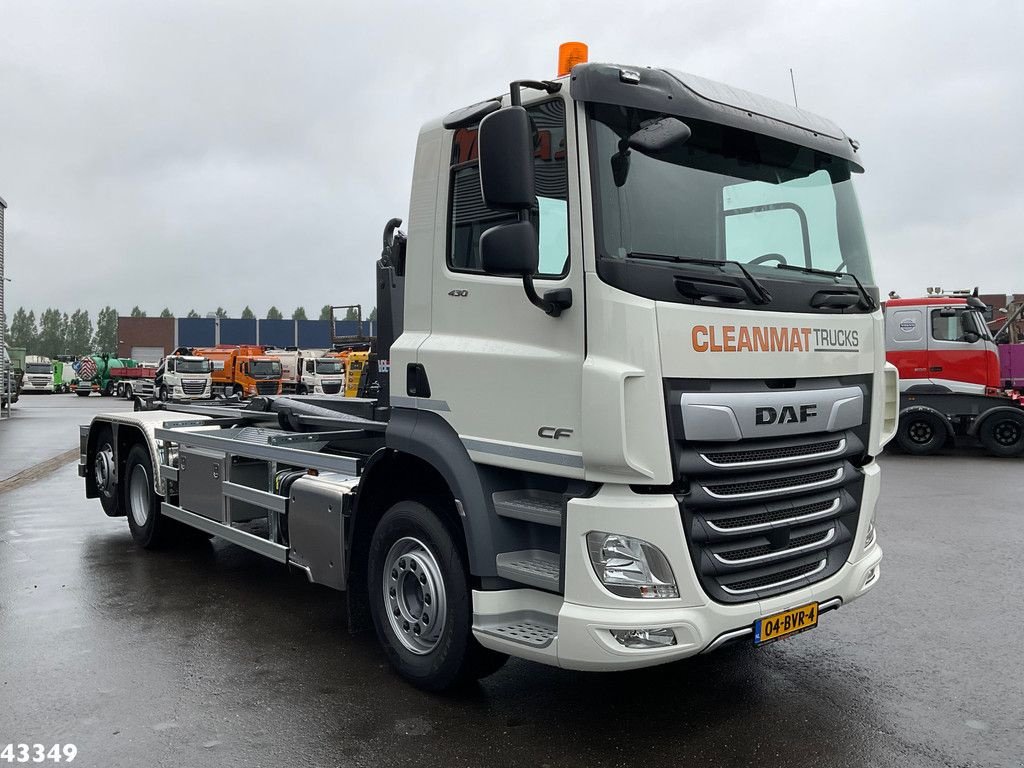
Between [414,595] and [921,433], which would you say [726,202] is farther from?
[921,433]

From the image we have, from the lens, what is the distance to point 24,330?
428 feet

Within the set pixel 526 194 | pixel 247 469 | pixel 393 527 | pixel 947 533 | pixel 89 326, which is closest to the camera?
pixel 526 194

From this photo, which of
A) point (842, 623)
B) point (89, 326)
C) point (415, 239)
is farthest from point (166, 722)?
point (89, 326)

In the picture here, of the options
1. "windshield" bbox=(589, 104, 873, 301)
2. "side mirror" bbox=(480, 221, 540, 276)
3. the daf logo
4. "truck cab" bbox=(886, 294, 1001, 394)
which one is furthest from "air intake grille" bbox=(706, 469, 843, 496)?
"truck cab" bbox=(886, 294, 1001, 394)

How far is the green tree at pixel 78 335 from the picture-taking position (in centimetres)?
13025

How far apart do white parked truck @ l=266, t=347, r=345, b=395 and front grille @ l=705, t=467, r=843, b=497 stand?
33161mm

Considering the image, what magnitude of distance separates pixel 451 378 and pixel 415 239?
0.83 metres

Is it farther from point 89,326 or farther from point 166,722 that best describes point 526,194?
point 89,326

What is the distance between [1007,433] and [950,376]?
4.49 ft

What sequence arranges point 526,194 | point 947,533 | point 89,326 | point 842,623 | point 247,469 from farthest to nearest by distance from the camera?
1. point 89,326
2. point 947,533
3. point 247,469
4. point 842,623
5. point 526,194

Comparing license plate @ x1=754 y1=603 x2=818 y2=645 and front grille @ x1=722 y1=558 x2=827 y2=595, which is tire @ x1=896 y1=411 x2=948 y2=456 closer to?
front grille @ x1=722 y1=558 x2=827 y2=595

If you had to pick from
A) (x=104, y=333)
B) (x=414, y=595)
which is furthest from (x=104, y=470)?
(x=104, y=333)

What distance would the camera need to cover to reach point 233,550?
778cm

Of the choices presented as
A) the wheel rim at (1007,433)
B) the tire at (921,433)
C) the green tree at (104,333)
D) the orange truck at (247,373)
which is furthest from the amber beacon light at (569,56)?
the green tree at (104,333)
